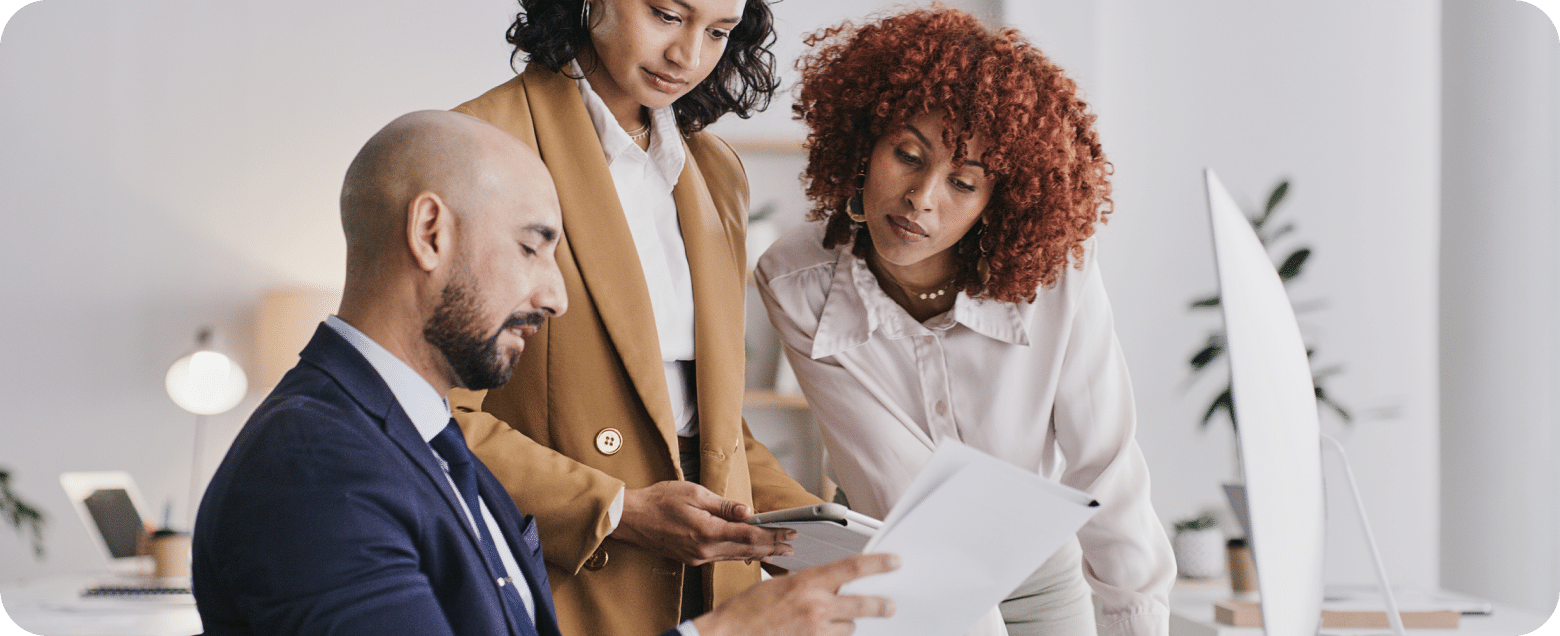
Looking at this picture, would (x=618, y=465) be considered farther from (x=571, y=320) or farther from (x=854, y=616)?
(x=854, y=616)

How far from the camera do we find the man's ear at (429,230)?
102cm

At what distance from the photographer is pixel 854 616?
0.99m

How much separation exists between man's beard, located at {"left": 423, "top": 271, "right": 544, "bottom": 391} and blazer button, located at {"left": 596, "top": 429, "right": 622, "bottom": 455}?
12.6 inches

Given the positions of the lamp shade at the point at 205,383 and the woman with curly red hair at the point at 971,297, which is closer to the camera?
the woman with curly red hair at the point at 971,297

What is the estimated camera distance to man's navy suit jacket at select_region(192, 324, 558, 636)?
0.85m

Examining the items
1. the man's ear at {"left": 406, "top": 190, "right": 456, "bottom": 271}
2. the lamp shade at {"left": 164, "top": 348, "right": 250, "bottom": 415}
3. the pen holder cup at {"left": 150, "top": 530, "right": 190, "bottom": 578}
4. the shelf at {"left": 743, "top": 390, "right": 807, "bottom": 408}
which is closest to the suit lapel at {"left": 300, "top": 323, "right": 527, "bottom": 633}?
the man's ear at {"left": 406, "top": 190, "right": 456, "bottom": 271}

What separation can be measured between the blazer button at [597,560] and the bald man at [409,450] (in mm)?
218

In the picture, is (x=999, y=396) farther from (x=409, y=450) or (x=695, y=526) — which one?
(x=409, y=450)

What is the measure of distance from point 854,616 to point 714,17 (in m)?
0.85

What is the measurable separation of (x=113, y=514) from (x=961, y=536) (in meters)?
3.44

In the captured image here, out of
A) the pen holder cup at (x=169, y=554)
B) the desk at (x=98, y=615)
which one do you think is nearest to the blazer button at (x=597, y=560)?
the desk at (x=98, y=615)

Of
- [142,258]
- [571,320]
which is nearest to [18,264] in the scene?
[142,258]

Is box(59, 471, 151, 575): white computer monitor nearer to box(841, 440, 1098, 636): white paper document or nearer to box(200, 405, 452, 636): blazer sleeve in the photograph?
box(200, 405, 452, 636): blazer sleeve

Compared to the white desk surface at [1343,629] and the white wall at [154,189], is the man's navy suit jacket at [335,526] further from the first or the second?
the white wall at [154,189]
